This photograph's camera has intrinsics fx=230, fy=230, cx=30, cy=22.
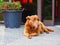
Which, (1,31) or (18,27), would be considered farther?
(18,27)

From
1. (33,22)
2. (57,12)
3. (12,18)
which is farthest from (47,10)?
(33,22)

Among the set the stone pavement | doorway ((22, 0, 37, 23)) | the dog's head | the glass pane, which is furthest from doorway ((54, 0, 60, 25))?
the dog's head

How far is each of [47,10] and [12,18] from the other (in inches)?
61.9

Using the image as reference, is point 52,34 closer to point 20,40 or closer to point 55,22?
point 20,40

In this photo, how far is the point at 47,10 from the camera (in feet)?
31.2

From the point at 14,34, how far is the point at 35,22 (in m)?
0.92

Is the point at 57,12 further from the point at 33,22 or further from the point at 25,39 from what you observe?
the point at 25,39

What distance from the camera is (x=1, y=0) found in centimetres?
964

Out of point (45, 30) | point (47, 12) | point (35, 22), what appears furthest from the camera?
point (47, 12)

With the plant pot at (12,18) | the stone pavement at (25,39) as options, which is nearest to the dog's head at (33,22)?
the stone pavement at (25,39)

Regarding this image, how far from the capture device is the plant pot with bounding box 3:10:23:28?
8862 mm

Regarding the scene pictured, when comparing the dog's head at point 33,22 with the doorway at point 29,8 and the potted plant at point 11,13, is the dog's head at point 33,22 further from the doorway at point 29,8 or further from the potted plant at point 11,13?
the doorway at point 29,8

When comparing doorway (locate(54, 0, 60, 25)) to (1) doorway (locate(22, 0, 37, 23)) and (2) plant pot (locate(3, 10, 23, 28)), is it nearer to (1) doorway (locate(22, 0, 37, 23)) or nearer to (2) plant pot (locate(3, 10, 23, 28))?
(1) doorway (locate(22, 0, 37, 23))

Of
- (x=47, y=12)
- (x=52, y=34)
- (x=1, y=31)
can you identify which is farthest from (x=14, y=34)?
(x=47, y=12)
